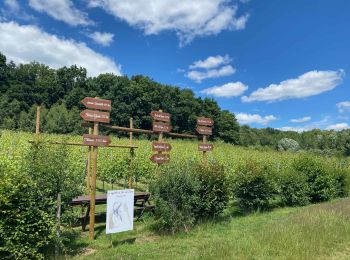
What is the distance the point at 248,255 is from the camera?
6422mm

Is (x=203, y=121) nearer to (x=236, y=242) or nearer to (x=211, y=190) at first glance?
(x=211, y=190)

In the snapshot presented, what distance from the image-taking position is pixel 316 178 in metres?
15.3

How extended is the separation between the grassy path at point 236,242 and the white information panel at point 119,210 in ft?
1.37

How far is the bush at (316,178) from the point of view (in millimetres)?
15180

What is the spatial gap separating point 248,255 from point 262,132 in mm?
100492

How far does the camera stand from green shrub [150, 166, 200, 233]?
8961 mm

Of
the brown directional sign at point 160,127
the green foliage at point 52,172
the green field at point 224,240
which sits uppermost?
the brown directional sign at point 160,127

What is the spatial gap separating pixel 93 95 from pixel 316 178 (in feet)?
Result: 157

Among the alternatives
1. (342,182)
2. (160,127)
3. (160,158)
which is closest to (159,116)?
(160,127)

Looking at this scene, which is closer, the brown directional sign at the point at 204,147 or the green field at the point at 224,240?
the green field at the point at 224,240

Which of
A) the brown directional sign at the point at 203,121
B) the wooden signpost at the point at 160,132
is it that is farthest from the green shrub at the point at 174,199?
the brown directional sign at the point at 203,121

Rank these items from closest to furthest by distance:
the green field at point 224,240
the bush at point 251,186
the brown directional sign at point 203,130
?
the green field at point 224,240 → the bush at point 251,186 → the brown directional sign at point 203,130

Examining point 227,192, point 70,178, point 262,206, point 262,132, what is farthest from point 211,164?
point 262,132

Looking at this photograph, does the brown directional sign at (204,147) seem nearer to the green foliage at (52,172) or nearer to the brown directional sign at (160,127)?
the brown directional sign at (160,127)
